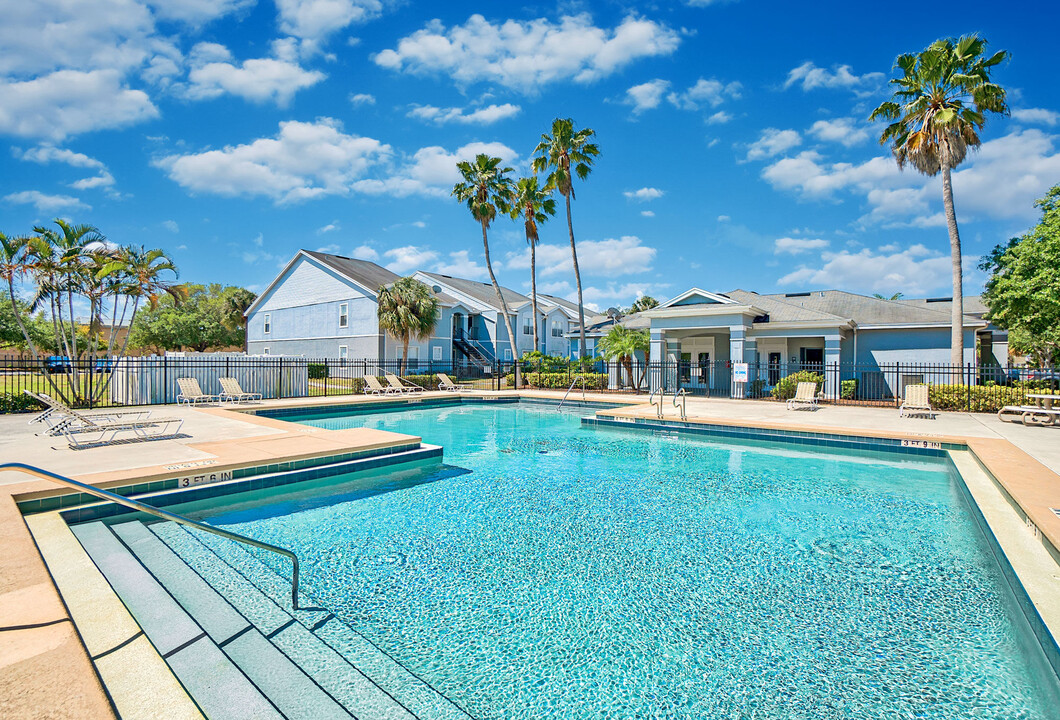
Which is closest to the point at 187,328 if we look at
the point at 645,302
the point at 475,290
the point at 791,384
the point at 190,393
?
the point at 475,290

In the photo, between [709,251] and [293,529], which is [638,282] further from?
[293,529]

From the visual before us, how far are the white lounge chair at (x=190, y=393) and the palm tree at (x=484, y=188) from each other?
16.7 m

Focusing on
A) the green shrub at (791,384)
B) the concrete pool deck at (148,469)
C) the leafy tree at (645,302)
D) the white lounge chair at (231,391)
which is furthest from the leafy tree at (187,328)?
the green shrub at (791,384)

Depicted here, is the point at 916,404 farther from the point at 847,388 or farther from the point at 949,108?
the point at 949,108

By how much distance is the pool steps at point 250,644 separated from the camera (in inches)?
111

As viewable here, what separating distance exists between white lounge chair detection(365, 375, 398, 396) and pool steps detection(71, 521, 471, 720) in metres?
16.6

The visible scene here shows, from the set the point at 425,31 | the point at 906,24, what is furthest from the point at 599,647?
the point at 906,24

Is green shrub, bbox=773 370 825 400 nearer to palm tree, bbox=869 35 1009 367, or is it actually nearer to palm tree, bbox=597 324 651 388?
palm tree, bbox=869 35 1009 367

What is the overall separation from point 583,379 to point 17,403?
18111mm

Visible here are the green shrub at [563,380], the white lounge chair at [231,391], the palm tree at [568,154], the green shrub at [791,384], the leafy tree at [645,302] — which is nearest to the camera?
the white lounge chair at [231,391]

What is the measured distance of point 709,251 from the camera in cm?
3853

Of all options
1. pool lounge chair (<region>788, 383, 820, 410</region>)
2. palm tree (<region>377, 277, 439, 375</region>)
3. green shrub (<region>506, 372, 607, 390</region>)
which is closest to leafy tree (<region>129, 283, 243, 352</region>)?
palm tree (<region>377, 277, 439, 375</region>)

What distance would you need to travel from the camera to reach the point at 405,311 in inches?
1070

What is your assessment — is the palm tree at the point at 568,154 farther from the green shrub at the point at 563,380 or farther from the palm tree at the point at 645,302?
the palm tree at the point at 645,302
